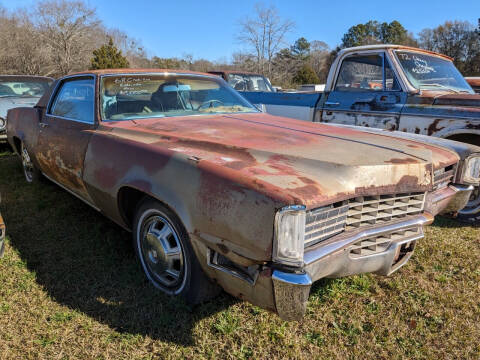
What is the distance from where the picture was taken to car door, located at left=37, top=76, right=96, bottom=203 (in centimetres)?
304

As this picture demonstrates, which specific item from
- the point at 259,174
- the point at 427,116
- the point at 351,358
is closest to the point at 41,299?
the point at 259,174

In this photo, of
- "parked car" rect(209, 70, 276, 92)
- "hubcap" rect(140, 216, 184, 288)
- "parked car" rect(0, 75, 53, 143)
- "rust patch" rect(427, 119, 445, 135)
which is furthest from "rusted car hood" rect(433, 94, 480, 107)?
"parked car" rect(0, 75, 53, 143)

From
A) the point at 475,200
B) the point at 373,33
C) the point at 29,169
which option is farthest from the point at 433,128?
the point at 373,33

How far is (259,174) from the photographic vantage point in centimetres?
179

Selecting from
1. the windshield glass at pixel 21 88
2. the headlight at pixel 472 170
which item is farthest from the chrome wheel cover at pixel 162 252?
the windshield glass at pixel 21 88

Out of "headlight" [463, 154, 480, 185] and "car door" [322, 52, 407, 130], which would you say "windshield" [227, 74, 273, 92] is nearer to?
"car door" [322, 52, 407, 130]

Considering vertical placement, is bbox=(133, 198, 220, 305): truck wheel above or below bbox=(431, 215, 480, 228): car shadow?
above

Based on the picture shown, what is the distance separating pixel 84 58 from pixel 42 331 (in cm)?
2915

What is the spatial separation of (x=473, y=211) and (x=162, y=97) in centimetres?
333

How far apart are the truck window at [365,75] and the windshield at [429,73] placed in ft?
0.67

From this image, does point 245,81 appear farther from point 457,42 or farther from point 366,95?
point 457,42

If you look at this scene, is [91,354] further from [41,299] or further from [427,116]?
[427,116]

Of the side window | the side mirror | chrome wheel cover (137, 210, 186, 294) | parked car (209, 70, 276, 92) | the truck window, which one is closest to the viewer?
chrome wheel cover (137, 210, 186, 294)

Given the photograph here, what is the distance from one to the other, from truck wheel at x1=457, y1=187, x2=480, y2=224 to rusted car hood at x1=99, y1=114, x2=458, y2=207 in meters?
1.33
